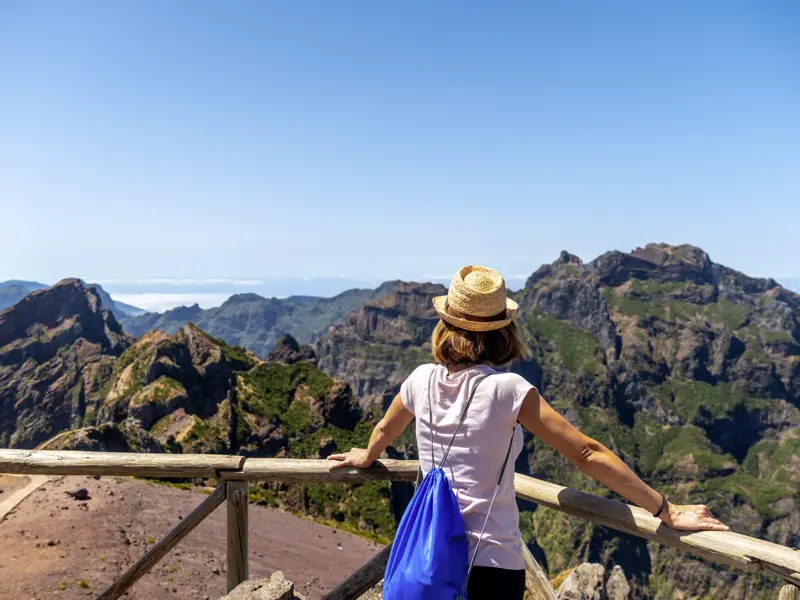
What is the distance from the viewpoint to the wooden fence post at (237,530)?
480 cm

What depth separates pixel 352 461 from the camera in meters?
4.56

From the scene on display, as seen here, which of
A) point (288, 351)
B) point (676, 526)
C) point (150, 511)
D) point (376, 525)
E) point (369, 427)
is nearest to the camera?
point (676, 526)

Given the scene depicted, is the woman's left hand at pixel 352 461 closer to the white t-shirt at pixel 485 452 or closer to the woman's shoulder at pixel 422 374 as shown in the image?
the woman's shoulder at pixel 422 374

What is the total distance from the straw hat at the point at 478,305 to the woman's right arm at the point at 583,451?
0.49 m

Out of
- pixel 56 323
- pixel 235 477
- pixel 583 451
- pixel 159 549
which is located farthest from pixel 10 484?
pixel 56 323

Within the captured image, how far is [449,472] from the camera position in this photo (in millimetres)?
3129

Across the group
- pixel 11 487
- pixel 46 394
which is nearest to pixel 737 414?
pixel 46 394

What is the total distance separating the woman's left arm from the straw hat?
0.70m

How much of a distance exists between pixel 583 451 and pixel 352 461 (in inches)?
83.0

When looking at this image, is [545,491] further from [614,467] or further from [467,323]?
[467,323]

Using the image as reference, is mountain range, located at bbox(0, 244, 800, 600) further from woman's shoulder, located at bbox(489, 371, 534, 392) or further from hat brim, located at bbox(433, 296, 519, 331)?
woman's shoulder, located at bbox(489, 371, 534, 392)

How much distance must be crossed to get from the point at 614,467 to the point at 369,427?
3086 inches

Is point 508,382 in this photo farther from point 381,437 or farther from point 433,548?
point 381,437

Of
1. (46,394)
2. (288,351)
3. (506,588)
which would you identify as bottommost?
(46,394)
